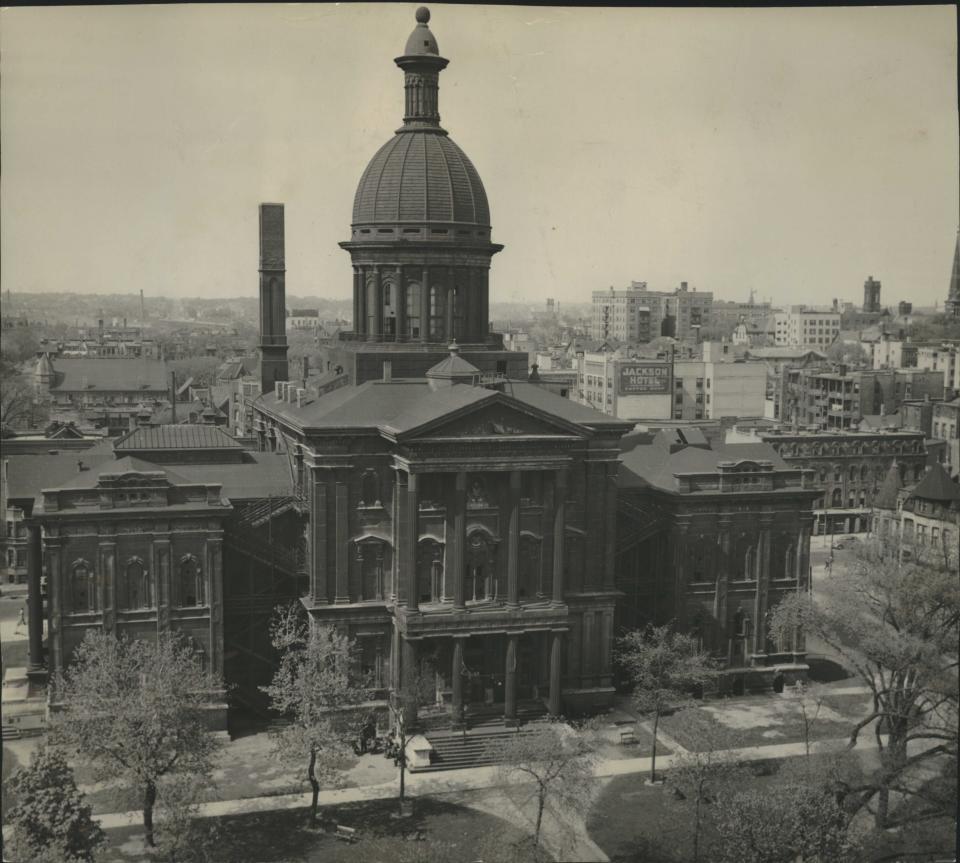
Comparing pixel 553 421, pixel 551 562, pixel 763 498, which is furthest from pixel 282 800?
pixel 763 498

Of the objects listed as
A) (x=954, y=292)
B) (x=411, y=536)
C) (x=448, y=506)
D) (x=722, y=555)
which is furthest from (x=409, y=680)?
(x=954, y=292)

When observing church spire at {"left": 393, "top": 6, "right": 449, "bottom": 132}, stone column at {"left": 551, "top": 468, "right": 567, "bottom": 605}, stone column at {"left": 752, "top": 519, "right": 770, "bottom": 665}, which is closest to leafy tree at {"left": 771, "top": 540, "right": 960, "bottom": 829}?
stone column at {"left": 752, "top": 519, "right": 770, "bottom": 665}

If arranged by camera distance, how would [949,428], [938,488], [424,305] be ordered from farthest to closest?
1. [949,428]
2. [938,488]
3. [424,305]

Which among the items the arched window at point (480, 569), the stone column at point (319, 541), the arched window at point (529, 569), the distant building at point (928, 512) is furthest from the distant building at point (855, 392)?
the stone column at point (319, 541)

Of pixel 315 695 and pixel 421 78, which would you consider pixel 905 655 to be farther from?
pixel 421 78

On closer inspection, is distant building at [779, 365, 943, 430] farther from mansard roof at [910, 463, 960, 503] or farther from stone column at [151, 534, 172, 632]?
stone column at [151, 534, 172, 632]

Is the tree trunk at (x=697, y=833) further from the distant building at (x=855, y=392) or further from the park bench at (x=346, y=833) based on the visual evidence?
the distant building at (x=855, y=392)
